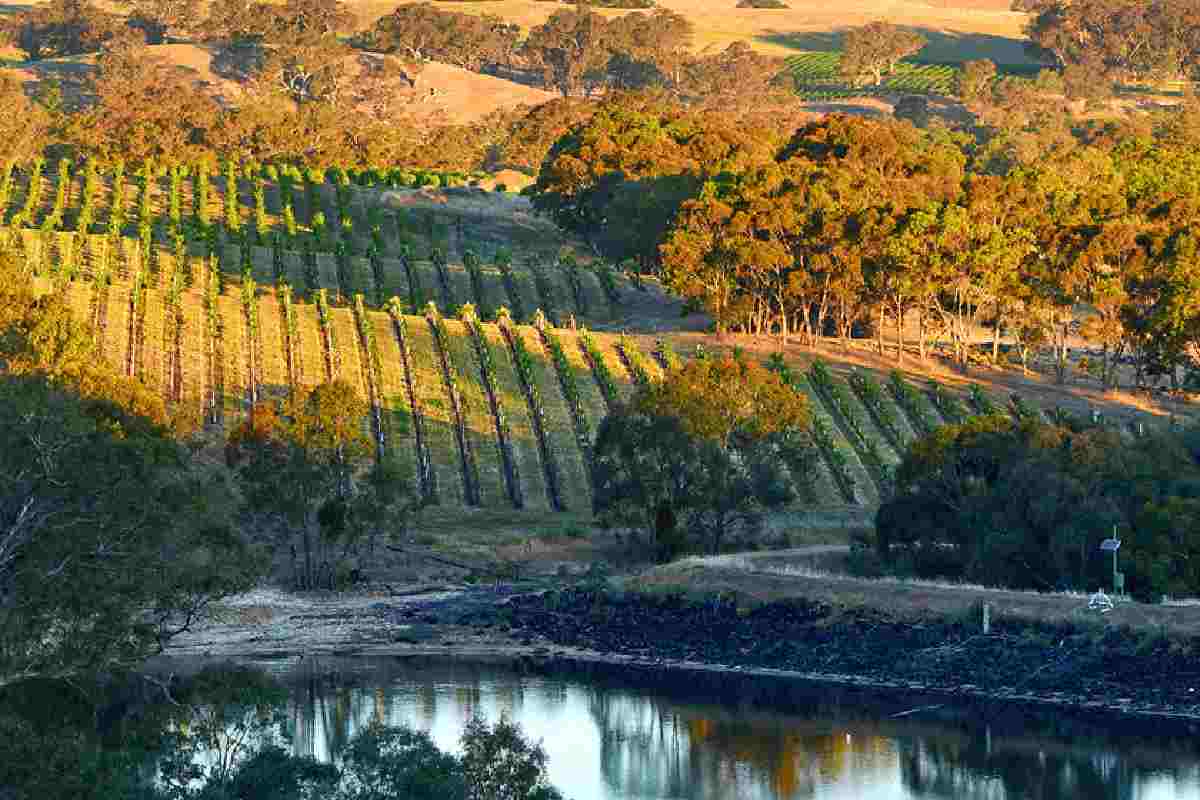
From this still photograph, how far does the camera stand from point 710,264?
10494cm

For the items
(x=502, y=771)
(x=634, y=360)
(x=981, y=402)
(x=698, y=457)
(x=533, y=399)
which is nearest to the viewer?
(x=502, y=771)

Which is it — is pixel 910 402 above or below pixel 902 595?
above

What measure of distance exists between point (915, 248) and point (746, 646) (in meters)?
38.0

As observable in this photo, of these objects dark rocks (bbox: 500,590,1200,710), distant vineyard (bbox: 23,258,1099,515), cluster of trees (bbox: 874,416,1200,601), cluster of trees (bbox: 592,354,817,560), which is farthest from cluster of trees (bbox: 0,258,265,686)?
distant vineyard (bbox: 23,258,1099,515)

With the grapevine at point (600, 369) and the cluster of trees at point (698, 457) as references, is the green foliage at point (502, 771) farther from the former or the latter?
the grapevine at point (600, 369)

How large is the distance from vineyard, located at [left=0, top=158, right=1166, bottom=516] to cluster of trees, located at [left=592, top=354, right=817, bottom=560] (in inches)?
243

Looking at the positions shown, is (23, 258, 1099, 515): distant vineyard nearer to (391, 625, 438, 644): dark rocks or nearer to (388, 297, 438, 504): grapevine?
(388, 297, 438, 504): grapevine

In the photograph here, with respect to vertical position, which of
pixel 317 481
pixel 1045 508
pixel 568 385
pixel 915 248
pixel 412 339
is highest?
pixel 915 248

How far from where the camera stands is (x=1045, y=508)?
64.4m

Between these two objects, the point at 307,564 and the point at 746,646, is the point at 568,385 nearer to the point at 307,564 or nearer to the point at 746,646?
the point at 307,564

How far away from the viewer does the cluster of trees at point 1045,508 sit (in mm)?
62094

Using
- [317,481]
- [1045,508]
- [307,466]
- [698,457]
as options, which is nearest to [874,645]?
[1045,508]

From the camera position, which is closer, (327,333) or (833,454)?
(833,454)

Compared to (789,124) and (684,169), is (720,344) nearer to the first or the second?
(684,169)
